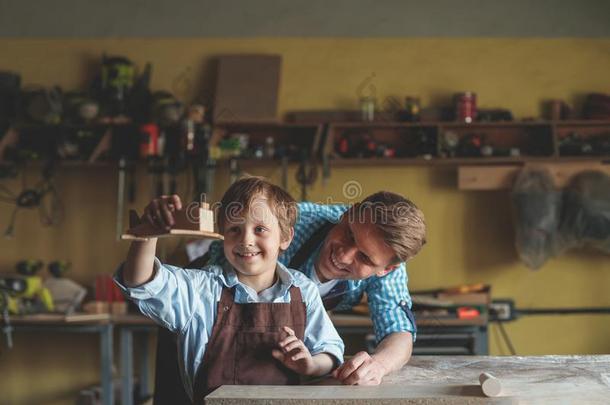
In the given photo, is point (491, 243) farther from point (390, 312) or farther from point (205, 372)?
point (205, 372)

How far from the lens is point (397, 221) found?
1.54 metres

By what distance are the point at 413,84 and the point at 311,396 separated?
13.7ft

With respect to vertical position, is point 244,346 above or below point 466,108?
below

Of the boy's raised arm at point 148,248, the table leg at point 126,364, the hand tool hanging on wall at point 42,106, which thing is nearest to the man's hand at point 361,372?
the boy's raised arm at point 148,248

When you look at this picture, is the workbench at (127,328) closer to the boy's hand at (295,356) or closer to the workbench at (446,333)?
the workbench at (446,333)

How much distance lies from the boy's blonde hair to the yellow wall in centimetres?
330

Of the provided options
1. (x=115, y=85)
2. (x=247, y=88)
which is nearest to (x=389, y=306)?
(x=247, y=88)

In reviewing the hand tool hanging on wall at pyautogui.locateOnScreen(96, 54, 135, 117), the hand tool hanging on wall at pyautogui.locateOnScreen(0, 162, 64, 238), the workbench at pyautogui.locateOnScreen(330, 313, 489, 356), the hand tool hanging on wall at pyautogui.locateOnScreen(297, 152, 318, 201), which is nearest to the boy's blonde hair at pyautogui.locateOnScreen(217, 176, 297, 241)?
the workbench at pyautogui.locateOnScreen(330, 313, 489, 356)

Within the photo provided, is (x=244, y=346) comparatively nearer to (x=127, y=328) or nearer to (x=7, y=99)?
(x=127, y=328)

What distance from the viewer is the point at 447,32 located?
503 centimetres

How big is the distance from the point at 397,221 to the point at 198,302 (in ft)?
1.40

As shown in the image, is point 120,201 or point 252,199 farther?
point 120,201

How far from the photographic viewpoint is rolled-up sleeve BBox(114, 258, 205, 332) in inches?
53.1

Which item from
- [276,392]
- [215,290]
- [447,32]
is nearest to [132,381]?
[447,32]
